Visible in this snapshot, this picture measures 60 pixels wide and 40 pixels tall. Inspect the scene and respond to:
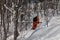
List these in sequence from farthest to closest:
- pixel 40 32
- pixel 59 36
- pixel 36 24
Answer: pixel 36 24 → pixel 40 32 → pixel 59 36

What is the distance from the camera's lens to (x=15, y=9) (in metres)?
9.18

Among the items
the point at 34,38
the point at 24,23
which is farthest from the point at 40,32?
the point at 24,23

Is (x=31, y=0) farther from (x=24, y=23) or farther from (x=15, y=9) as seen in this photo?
(x=15, y=9)

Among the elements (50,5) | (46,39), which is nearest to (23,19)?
(46,39)

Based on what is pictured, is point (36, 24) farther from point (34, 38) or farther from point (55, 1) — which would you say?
point (55, 1)

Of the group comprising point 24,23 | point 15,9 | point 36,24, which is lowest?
point 24,23

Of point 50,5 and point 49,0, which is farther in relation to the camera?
point 50,5

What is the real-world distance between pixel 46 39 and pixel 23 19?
10.4 meters

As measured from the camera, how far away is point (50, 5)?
105 feet

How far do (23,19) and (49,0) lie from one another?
404 inches

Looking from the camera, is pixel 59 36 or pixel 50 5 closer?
pixel 59 36

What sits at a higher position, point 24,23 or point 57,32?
point 57,32

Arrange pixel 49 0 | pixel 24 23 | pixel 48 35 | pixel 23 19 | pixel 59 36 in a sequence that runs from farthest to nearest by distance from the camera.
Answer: pixel 49 0 < pixel 24 23 < pixel 23 19 < pixel 48 35 < pixel 59 36

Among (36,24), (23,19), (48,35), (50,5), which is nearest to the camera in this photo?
(48,35)
